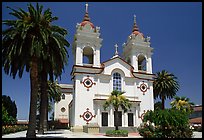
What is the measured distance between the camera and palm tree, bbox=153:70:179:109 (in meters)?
51.8

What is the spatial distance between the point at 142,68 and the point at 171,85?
27.2 ft

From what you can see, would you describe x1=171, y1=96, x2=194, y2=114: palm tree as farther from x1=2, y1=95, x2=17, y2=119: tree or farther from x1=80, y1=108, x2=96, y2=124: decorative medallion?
x1=2, y1=95, x2=17, y2=119: tree

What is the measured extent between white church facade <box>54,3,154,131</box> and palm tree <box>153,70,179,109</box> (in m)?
6.23

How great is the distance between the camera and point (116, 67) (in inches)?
1705

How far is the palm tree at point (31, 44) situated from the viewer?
22.2 metres

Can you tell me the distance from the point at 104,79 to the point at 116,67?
3.19m

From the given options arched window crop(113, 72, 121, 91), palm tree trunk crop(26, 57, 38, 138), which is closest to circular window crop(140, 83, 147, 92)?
arched window crop(113, 72, 121, 91)

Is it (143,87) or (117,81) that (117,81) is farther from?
(143,87)

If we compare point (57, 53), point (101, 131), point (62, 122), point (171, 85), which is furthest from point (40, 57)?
point (62, 122)

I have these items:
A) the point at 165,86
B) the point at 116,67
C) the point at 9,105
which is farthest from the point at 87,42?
the point at 9,105

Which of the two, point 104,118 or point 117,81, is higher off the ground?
point 117,81

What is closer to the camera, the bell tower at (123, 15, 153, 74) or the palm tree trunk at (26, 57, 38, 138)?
the palm tree trunk at (26, 57, 38, 138)

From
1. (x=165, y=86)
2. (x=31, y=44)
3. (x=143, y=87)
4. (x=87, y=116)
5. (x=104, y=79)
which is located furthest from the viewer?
(x=165, y=86)

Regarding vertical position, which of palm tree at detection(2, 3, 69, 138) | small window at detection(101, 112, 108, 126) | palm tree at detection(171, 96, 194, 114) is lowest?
small window at detection(101, 112, 108, 126)
